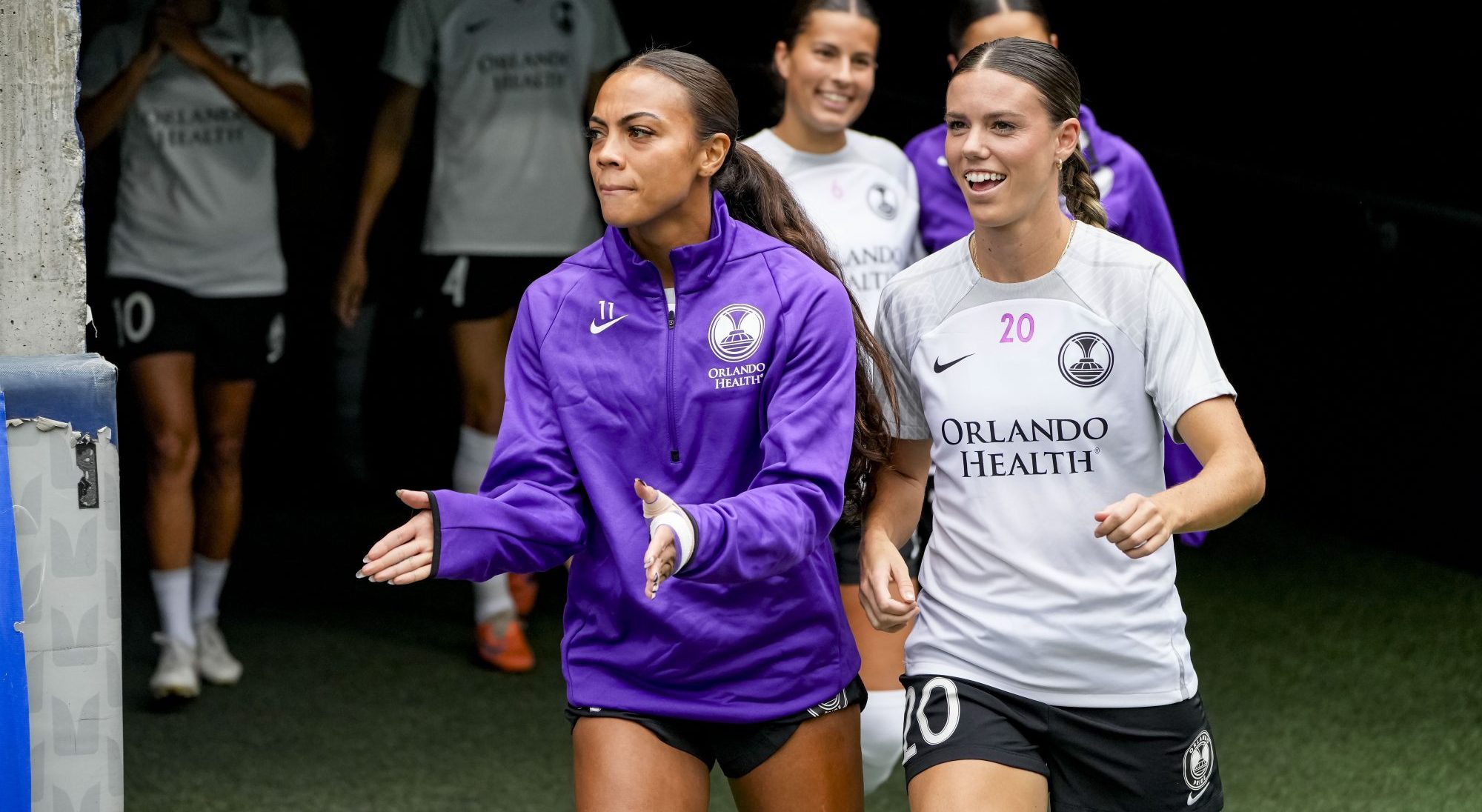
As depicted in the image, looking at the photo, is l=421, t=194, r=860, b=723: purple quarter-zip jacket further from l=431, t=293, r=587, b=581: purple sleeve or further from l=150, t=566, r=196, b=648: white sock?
l=150, t=566, r=196, b=648: white sock

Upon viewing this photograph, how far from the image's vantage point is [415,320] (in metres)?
7.79

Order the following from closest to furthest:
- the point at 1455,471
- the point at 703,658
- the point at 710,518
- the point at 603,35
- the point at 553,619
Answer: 1. the point at 710,518
2. the point at 703,658
3. the point at 603,35
4. the point at 553,619
5. the point at 1455,471

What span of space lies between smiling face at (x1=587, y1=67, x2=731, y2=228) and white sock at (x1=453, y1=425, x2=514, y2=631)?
9.48 feet

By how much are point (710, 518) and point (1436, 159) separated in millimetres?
5584

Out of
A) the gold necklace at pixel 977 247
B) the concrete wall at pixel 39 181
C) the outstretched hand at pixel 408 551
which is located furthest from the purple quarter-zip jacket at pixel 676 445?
the concrete wall at pixel 39 181

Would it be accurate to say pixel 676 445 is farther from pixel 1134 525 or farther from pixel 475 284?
pixel 475 284

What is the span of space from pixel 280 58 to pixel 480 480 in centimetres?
134

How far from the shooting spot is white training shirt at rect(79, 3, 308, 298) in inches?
205

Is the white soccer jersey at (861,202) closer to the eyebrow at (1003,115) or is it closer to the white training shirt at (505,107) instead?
the eyebrow at (1003,115)

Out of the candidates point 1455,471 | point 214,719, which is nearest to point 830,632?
point 214,719

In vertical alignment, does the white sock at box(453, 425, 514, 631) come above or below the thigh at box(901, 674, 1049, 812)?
below

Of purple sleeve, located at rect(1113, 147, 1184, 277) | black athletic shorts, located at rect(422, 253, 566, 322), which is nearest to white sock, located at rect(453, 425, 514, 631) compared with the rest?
black athletic shorts, located at rect(422, 253, 566, 322)

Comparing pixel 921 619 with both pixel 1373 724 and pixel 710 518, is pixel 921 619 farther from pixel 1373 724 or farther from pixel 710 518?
pixel 1373 724

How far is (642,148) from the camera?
2.74 metres
